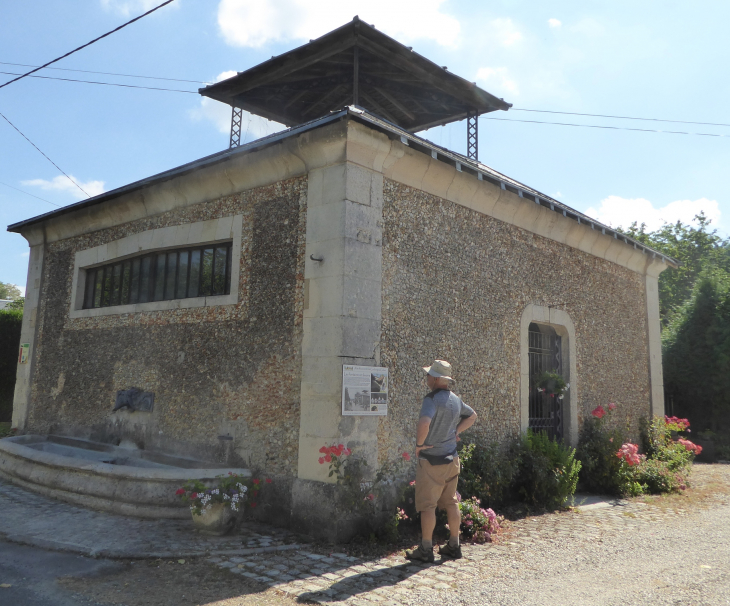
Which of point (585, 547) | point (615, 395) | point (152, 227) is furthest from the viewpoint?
point (615, 395)

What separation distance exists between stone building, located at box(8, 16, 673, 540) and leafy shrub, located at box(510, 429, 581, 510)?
343mm

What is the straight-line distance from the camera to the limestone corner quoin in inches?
242

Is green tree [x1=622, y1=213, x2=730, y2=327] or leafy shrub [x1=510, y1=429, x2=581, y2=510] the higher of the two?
green tree [x1=622, y1=213, x2=730, y2=327]

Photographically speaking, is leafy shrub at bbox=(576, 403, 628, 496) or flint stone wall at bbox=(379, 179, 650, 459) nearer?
flint stone wall at bbox=(379, 179, 650, 459)

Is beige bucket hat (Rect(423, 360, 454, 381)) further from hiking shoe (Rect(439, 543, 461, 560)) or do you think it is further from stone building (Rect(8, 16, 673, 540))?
hiking shoe (Rect(439, 543, 461, 560))

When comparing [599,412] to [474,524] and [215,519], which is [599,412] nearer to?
[474,524]

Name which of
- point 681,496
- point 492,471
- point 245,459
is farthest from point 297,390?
point 681,496

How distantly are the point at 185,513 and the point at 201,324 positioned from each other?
235 centimetres

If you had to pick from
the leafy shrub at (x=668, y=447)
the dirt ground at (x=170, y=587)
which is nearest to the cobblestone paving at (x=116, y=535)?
the dirt ground at (x=170, y=587)

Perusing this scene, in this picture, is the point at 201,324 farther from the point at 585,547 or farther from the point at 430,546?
the point at 585,547

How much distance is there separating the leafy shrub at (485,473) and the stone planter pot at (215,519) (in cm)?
248

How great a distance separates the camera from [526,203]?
8602 millimetres

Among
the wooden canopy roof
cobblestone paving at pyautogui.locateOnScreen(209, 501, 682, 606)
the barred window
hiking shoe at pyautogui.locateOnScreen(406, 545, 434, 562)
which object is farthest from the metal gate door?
the barred window

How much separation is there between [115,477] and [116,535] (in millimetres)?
885
